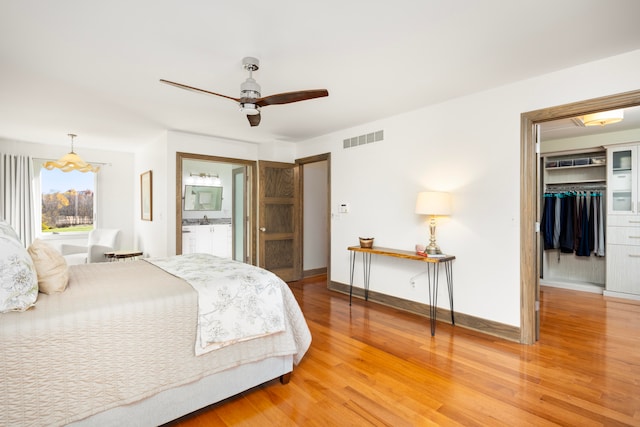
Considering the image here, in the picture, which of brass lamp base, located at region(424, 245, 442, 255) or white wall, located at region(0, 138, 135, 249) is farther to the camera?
white wall, located at region(0, 138, 135, 249)

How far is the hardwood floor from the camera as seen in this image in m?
1.92

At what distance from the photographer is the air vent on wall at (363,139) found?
14.1 ft

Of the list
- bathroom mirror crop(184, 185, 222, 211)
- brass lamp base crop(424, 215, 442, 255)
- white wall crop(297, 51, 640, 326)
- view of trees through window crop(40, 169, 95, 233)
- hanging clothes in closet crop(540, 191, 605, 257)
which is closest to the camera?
white wall crop(297, 51, 640, 326)

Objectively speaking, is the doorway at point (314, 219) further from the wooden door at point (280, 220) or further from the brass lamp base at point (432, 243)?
the brass lamp base at point (432, 243)

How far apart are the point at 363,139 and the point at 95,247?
4.48 m

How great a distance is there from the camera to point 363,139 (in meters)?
4.50

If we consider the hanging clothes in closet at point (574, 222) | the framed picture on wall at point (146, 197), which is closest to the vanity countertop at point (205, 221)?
the framed picture on wall at point (146, 197)

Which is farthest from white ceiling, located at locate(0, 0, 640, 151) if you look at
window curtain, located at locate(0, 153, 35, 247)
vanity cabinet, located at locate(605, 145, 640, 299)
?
vanity cabinet, located at locate(605, 145, 640, 299)

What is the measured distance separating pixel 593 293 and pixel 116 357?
599 cm

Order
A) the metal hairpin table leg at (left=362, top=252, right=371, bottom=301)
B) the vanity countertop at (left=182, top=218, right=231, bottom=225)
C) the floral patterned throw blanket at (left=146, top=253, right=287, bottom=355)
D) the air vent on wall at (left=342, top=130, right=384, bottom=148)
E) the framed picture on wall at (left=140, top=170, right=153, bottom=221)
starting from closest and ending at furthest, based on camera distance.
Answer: the floral patterned throw blanket at (left=146, top=253, right=287, bottom=355), the air vent on wall at (left=342, top=130, right=384, bottom=148), the metal hairpin table leg at (left=362, top=252, right=371, bottom=301), the framed picture on wall at (left=140, top=170, right=153, bottom=221), the vanity countertop at (left=182, top=218, right=231, bottom=225)

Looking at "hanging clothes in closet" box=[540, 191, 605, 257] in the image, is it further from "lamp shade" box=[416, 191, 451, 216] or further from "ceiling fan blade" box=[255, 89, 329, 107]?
"ceiling fan blade" box=[255, 89, 329, 107]

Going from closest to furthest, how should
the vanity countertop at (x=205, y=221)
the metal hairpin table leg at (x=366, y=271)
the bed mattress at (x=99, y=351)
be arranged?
the bed mattress at (x=99, y=351) < the metal hairpin table leg at (x=366, y=271) < the vanity countertop at (x=205, y=221)

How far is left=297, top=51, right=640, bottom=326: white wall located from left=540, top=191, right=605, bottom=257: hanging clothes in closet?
298 cm

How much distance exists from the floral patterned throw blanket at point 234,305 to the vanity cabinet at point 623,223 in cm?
502
